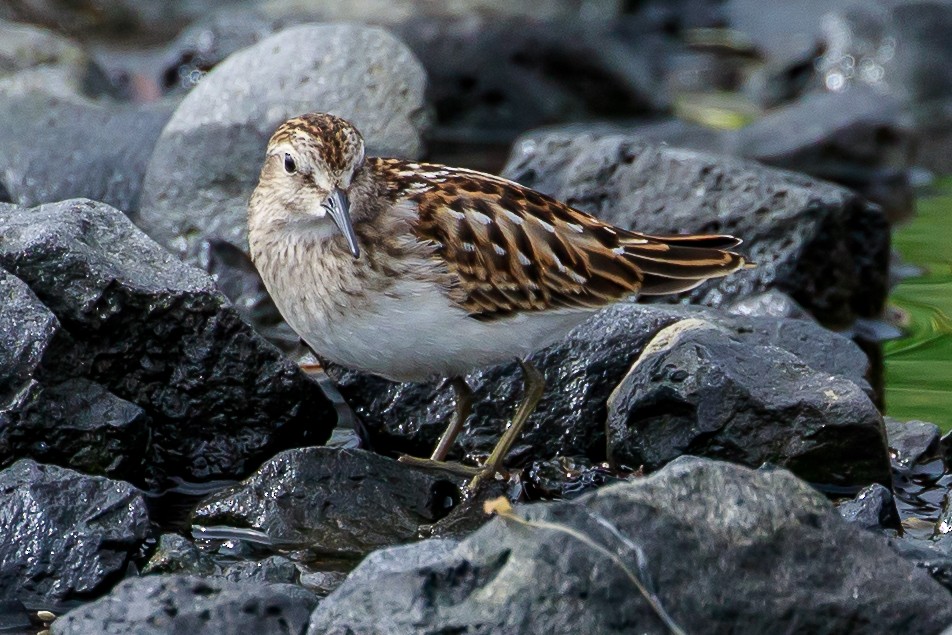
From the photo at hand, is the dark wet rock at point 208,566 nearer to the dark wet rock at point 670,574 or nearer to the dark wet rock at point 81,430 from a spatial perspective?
the dark wet rock at point 81,430

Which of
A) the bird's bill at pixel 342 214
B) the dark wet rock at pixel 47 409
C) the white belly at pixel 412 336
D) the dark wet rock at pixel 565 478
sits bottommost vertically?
the dark wet rock at pixel 565 478

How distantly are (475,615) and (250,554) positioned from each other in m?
1.93

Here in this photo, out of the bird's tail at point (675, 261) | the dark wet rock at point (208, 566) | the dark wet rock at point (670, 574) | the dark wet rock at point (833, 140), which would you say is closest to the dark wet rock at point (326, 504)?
the dark wet rock at point (208, 566)

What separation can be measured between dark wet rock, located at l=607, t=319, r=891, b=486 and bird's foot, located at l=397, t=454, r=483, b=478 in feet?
2.39

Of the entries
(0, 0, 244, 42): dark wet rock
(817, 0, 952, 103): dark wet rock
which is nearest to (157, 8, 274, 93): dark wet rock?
(0, 0, 244, 42): dark wet rock

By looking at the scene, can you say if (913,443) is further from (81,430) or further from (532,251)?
(81,430)

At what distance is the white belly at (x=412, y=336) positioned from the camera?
6461 mm

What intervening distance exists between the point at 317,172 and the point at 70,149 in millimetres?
5214

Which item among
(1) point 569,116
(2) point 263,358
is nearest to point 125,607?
(2) point 263,358

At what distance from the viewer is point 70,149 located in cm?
1109

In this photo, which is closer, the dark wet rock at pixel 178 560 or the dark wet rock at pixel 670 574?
the dark wet rock at pixel 670 574

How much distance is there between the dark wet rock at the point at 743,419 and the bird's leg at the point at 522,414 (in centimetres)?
41

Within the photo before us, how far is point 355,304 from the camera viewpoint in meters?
6.44

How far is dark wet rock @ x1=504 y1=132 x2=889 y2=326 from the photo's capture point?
31.5 feet
